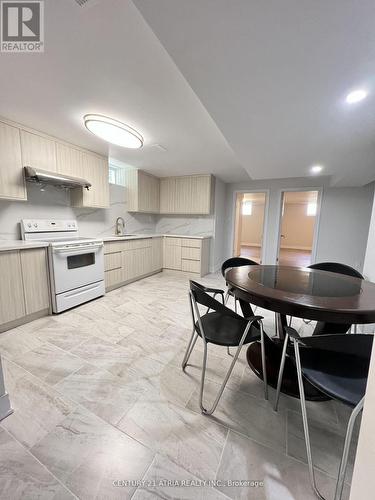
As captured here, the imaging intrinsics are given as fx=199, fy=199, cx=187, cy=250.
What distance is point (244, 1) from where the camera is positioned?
2.55 feet

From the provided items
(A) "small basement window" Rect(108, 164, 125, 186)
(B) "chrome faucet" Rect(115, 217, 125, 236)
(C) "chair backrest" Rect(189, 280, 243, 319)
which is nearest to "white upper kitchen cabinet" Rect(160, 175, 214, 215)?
(A) "small basement window" Rect(108, 164, 125, 186)

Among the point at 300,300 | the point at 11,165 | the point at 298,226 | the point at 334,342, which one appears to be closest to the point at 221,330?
the point at 300,300

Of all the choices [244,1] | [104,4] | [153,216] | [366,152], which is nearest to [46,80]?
[104,4]

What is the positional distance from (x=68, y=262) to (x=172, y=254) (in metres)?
2.44

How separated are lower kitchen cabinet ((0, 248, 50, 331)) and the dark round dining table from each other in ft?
7.40

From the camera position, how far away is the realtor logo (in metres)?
1.12

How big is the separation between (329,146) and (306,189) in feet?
7.71

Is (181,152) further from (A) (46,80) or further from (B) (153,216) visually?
(B) (153,216)

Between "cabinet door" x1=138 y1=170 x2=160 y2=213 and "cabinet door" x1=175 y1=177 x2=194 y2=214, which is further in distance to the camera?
"cabinet door" x1=175 y1=177 x2=194 y2=214

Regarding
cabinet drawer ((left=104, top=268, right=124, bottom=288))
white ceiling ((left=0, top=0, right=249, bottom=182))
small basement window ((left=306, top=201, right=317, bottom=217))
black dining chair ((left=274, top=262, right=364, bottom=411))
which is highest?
white ceiling ((left=0, top=0, right=249, bottom=182))

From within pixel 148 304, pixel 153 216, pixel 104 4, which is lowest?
pixel 148 304

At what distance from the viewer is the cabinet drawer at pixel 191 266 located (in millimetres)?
4520

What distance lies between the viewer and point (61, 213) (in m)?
3.15

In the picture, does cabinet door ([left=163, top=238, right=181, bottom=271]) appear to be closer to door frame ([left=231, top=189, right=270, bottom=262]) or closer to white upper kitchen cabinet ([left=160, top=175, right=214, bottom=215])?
white upper kitchen cabinet ([left=160, top=175, right=214, bottom=215])
